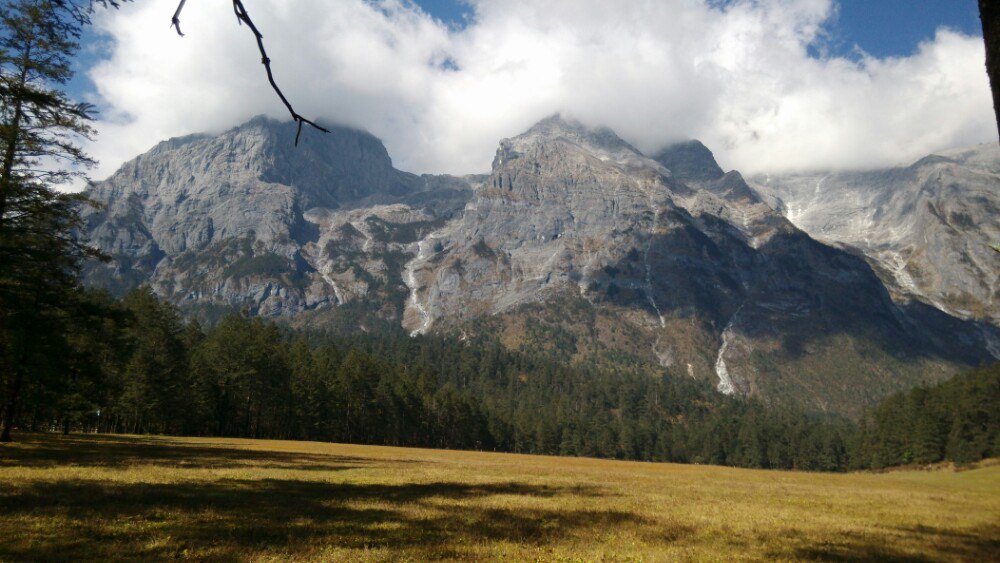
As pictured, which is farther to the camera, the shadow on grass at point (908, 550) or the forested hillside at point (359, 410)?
the forested hillside at point (359, 410)

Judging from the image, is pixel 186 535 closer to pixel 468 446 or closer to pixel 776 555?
pixel 776 555

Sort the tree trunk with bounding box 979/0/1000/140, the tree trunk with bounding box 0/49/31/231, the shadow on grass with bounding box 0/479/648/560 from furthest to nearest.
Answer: the tree trunk with bounding box 0/49/31/231
the shadow on grass with bounding box 0/479/648/560
the tree trunk with bounding box 979/0/1000/140

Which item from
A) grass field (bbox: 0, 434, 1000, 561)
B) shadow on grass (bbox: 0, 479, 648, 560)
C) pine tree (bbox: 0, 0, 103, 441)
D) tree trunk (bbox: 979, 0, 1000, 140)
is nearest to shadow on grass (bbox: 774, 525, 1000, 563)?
grass field (bbox: 0, 434, 1000, 561)

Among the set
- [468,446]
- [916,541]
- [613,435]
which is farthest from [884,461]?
[916,541]

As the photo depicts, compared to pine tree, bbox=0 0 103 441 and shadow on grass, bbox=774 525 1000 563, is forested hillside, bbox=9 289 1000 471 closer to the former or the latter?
pine tree, bbox=0 0 103 441

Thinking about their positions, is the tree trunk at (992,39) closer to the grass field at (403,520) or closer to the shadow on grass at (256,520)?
the grass field at (403,520)

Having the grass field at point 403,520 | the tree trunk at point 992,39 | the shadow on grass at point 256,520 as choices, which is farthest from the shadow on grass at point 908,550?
the tree trunk at point 992,39

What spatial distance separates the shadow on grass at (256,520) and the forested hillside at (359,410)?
14319mm

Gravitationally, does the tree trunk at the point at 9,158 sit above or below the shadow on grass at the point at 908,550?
above

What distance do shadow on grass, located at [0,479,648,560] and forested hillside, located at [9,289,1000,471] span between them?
14319mm

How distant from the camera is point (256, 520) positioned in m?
13.6

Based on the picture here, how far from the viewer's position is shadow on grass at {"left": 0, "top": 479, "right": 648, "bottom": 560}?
34.6 ft

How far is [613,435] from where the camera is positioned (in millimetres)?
152250

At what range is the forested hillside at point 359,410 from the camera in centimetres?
5356
